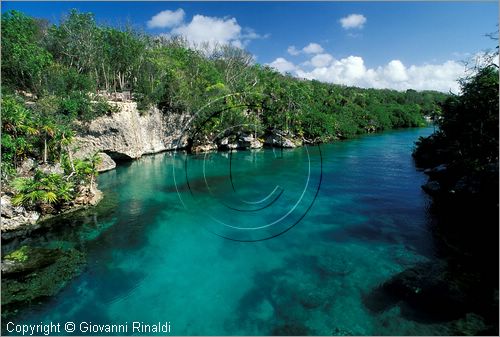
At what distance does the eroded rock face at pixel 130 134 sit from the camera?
3228cm

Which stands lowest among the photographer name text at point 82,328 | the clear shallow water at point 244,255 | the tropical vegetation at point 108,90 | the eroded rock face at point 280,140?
the photographer name text at point 82,328

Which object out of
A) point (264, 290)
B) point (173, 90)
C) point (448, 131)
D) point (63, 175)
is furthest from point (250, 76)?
point (264, 290)

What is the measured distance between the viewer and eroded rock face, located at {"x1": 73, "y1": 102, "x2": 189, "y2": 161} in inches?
1271

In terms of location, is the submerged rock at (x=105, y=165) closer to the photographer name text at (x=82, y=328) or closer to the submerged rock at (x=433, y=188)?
the photographer name text at (x=82, y=328)

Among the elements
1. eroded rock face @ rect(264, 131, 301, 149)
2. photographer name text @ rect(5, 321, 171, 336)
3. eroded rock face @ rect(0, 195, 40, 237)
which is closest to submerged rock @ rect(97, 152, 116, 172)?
eroded rock face @ rect(0, 195, 40, 237)

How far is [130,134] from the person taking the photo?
117ft

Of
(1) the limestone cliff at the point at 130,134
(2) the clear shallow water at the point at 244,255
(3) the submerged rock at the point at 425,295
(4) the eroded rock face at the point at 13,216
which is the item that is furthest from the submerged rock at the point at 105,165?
(3) the submerged rock at the point at 425,295

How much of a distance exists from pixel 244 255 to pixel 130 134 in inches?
1043

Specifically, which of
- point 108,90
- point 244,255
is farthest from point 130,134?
point 244,255

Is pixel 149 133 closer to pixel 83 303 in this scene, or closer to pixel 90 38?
pixel 90 38

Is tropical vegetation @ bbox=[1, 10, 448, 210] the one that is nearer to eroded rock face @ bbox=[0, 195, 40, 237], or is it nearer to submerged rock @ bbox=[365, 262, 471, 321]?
eroded rock face @ bbox=[0, 195, 40, 237]

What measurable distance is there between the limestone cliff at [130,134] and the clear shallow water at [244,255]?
8.47 metres

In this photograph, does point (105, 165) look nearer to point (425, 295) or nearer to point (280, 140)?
point (280, 140)

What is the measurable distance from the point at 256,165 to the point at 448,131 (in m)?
18.2
